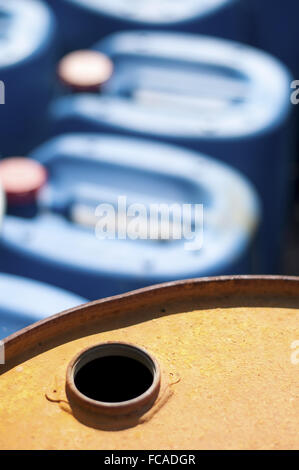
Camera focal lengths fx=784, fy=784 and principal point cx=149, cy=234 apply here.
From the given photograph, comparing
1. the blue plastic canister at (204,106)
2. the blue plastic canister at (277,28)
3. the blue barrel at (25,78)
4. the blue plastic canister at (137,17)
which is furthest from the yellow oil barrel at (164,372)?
the blue plastic canister at (277,28)

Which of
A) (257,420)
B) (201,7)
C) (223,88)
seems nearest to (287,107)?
(223,88)

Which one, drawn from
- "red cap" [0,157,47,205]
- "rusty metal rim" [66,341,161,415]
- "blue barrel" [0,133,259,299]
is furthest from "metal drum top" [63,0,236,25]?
"rusty metal rim" [66,341,161,415]

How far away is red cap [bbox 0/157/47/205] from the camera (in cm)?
199

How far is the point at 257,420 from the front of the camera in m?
0.84

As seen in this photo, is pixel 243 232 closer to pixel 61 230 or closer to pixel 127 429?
pixel 61 230

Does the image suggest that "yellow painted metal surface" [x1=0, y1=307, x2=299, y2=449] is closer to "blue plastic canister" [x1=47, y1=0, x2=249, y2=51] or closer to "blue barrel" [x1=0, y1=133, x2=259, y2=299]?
"blue barrel" [x1=0, y1=133, x2=259, y2=299]

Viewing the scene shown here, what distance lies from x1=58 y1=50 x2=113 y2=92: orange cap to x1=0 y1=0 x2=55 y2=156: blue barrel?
0.17 ft

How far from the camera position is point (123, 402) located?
2.79 ft

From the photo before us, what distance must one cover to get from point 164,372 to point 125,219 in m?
1.06

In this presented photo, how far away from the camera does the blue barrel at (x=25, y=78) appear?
2281mm

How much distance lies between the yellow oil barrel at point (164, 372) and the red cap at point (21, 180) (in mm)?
1030

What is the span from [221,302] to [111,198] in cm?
102

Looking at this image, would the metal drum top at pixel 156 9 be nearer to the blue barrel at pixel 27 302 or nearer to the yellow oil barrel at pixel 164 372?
the blue barrel at pixel 27 302
